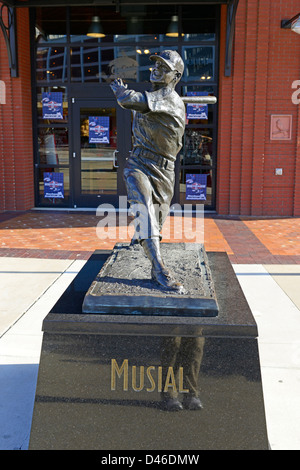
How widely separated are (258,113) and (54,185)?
4.78 meters

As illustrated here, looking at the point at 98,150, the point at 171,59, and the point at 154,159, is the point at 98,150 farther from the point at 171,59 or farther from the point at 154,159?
the point at 171,59

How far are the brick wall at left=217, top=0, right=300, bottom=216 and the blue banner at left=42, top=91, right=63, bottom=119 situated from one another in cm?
355

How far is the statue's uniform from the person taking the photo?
11.3ft

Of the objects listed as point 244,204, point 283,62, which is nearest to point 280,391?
point 244,204

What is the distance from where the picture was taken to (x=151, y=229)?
3.39m

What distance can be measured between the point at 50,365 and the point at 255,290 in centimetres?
357

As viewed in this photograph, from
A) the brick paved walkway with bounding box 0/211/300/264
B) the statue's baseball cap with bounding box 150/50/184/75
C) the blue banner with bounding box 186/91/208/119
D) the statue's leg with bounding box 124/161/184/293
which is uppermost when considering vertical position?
the blue banner with bounding box 186/91/208/119

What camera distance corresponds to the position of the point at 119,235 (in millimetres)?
9117

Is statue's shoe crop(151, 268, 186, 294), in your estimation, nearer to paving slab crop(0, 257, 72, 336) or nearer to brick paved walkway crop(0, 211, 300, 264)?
paving slab crop(0, 257, 72, 336)

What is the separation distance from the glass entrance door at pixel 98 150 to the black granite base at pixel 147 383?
910 centimetres

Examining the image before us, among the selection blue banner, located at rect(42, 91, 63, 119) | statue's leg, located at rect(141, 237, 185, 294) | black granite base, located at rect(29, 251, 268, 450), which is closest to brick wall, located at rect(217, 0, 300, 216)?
blue banner, located at rect(42, 91, 63, 119)

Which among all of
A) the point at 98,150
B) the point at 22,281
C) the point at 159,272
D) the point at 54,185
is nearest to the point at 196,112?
the point at 98,150

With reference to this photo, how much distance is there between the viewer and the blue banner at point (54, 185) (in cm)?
1213

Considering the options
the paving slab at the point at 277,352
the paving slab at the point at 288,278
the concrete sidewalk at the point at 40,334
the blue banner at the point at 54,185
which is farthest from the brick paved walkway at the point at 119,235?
the paving slab at the point at 277,352
